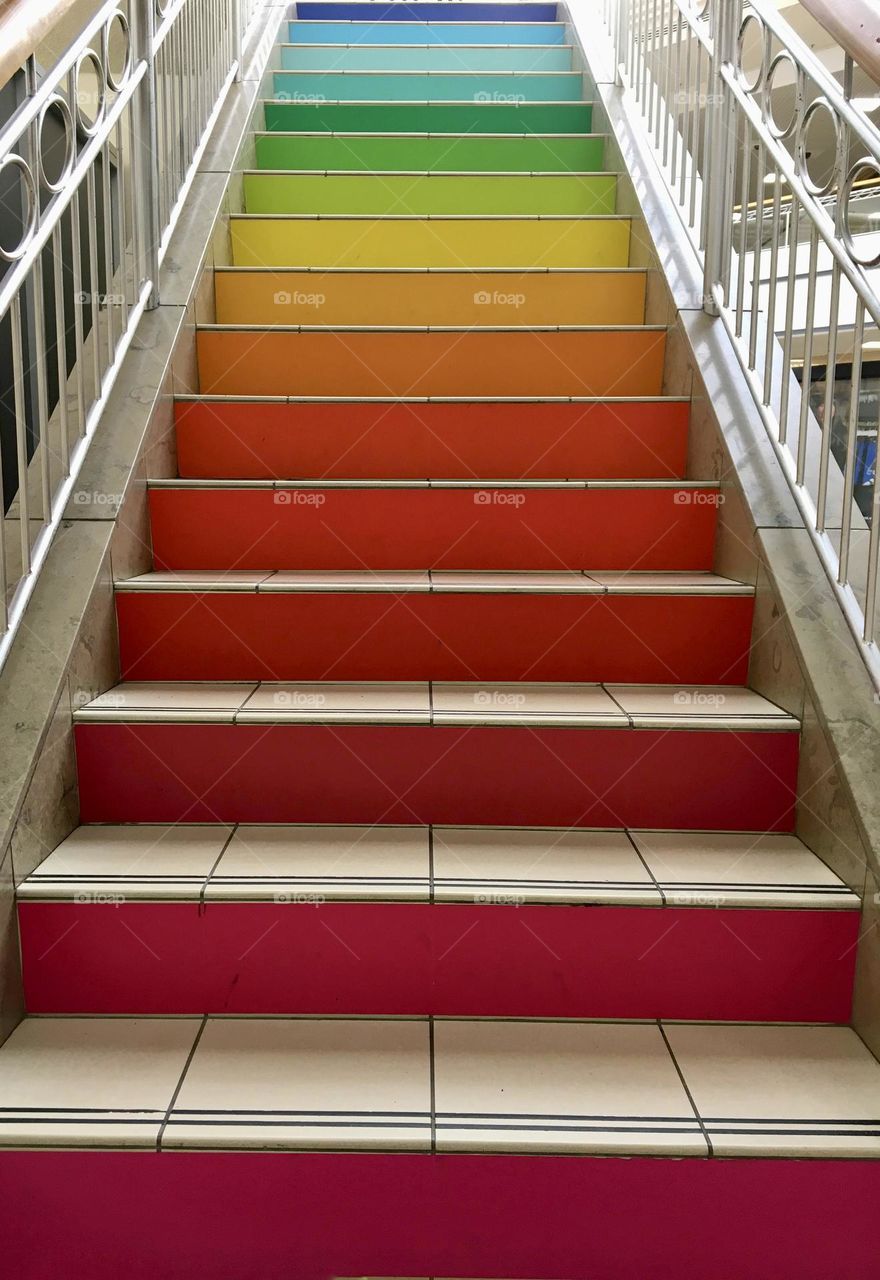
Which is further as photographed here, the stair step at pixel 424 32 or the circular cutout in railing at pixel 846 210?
the stair step at pixel 424 32

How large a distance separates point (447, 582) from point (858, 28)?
1024 mm

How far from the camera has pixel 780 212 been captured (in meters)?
1.87

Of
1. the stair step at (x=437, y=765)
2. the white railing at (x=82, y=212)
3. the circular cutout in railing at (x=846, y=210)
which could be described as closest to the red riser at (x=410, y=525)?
the white railing at (x=82, y=212)

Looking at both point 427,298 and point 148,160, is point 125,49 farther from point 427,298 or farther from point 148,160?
point 427,298

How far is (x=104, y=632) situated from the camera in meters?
1.66

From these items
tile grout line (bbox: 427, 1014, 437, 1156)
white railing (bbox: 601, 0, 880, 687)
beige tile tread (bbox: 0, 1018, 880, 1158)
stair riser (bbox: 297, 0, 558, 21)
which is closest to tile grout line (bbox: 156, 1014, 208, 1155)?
beige tile tread (bbox: 0, 1018, 880, 1158)

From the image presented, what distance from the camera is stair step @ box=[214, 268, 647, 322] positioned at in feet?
8.03

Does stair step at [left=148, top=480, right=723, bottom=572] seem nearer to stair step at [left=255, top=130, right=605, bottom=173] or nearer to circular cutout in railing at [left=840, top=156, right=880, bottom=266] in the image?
circular cutout in railing at [left=840, top=156, right=880, bottom=266]

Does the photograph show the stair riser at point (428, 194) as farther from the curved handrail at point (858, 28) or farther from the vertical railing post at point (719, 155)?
the curved handrail at point (858, 28)

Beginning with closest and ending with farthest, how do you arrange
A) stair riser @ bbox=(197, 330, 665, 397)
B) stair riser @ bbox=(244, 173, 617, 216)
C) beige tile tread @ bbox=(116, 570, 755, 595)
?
beige tile tread @ bbox=(116, 570, 755, 595) → stair riser @ bbox=(197, 330, 665, 397) → stair riser @ bbox=(244, 173, 617, 216)

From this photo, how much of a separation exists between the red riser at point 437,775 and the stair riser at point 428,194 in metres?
2.00

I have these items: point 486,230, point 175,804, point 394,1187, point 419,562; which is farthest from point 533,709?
point 486,230

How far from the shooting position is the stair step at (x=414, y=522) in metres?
1.89

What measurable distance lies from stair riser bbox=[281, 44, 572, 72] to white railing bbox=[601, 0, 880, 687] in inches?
30.6
